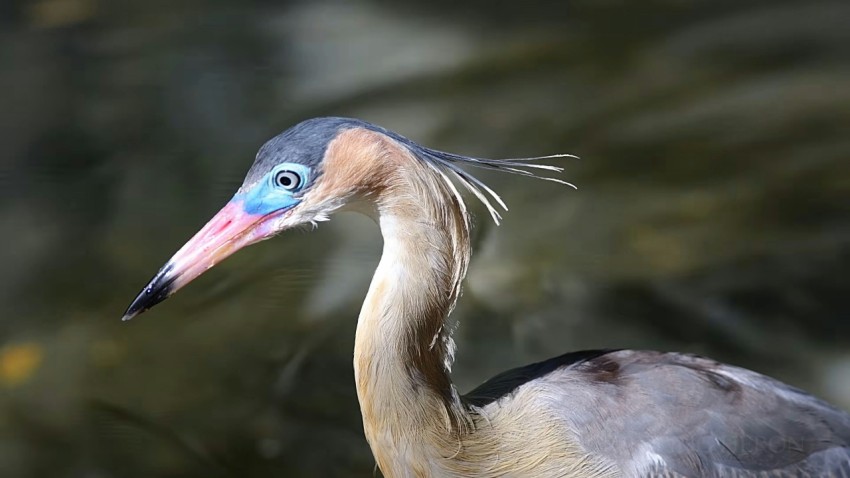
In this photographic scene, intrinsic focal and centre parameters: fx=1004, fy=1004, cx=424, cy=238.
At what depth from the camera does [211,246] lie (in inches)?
74.0

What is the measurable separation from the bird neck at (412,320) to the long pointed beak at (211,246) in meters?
0.24

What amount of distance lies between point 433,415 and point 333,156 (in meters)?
0.55

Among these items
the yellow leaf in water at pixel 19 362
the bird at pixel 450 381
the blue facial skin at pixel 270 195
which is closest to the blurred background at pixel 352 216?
the yellow leaf in water at pixel 19 362

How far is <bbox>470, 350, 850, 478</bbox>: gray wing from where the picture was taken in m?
2.03

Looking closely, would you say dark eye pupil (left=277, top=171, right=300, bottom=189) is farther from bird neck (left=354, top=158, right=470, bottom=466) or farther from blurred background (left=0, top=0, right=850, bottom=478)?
blurred background (left=0, top=0, right=850, bottom=478)

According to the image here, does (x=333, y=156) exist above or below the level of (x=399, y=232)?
above

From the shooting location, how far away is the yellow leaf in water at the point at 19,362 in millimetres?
3023

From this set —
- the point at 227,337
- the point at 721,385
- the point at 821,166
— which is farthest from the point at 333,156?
the point at 821,166

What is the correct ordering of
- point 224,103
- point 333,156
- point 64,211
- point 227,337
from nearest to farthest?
point 333,156 < point 227,337 < point 64,211 < point 224,103

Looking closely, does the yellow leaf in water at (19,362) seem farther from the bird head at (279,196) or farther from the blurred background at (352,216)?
the bird head at (279,196)

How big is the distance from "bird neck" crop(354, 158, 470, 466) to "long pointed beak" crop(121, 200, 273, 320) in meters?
0.24

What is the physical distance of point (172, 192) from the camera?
11.5 ft

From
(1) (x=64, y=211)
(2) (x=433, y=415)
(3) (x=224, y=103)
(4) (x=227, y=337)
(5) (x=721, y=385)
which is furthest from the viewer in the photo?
(3) (x=224, y=103)

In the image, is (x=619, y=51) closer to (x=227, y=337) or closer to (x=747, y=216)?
(x=747, y=216)
